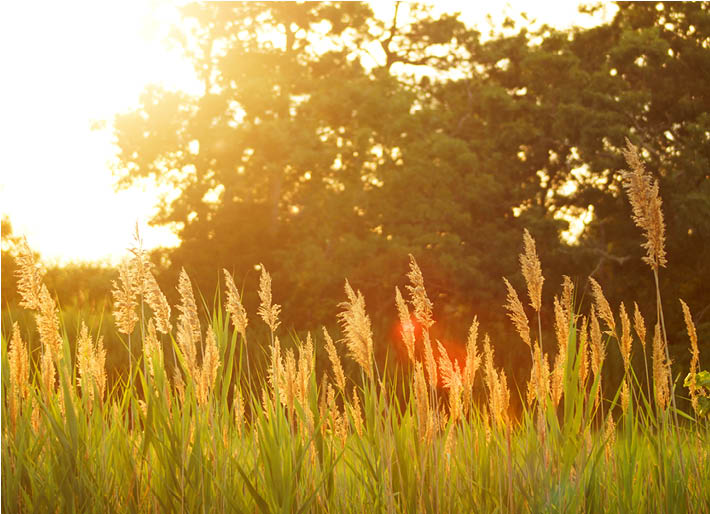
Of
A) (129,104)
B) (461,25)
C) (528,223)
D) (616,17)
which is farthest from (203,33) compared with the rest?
(616,17)

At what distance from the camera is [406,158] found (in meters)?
14.3

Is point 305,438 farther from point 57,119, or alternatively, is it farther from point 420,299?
point 57,119

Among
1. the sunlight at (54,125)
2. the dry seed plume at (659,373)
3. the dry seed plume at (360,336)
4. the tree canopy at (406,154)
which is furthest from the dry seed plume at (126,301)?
the tree canopy at (406,154)

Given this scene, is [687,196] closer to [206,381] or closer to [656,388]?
[656,388]

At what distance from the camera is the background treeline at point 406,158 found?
13938 millimetres

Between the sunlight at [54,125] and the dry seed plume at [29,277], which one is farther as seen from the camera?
the sunlight at [54,125]

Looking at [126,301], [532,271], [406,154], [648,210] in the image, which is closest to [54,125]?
[126,301]

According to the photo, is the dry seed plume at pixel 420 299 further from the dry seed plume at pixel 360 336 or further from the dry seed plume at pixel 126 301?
the dry seed plume at pixel 126 301

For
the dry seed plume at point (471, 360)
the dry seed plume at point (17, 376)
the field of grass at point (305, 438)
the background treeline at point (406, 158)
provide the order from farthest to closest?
1. the background treeline at point (406, 158)
2. the dry seed plume at point (17, 376)
3. the dry seed plume at point (471, 360)
4. the field of grass at point (305, 438)

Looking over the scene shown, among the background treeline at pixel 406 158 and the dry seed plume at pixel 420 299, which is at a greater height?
the background treeline at pixel 406 158

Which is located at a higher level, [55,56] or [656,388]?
[55,56]

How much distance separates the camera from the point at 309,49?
15508 mm

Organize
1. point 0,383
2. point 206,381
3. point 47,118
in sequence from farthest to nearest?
point 47,118, point 0,383, point 206,381

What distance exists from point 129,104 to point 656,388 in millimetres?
13569
